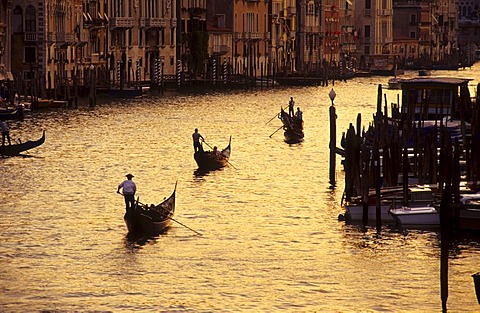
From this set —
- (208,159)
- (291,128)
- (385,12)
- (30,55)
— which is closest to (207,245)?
(208,159)

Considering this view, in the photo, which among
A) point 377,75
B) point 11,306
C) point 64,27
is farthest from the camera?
point 377,75

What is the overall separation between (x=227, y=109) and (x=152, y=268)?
4654 cm

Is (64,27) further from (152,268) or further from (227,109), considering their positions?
(152,268)

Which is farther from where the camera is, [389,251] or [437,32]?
[437,32]

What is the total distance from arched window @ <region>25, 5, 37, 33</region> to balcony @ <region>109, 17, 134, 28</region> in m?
12.2

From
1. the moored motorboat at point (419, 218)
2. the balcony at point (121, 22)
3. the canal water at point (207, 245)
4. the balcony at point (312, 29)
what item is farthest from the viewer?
the balcony at point (312, 29)

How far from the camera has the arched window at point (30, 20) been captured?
80125 mm

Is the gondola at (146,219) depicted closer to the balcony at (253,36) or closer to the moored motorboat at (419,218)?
the moored motorboat at (419,218)

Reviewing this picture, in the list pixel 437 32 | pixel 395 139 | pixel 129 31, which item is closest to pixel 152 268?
pixel 395 139

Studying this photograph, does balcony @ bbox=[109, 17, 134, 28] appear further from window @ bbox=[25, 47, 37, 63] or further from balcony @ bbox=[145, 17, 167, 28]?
window @ bbox=[25, 47, 37, 63]

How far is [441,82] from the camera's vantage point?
5038 cm

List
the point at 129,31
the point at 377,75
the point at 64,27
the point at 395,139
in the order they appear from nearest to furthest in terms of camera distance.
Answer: the point at 395,139 → the point at 64,27 → the point at 129,31 → the point at 377,75

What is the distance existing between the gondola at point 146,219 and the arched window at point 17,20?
46502 millimetres

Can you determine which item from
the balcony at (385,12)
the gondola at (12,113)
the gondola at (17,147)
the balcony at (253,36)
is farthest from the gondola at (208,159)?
the balcony at (385,12)
